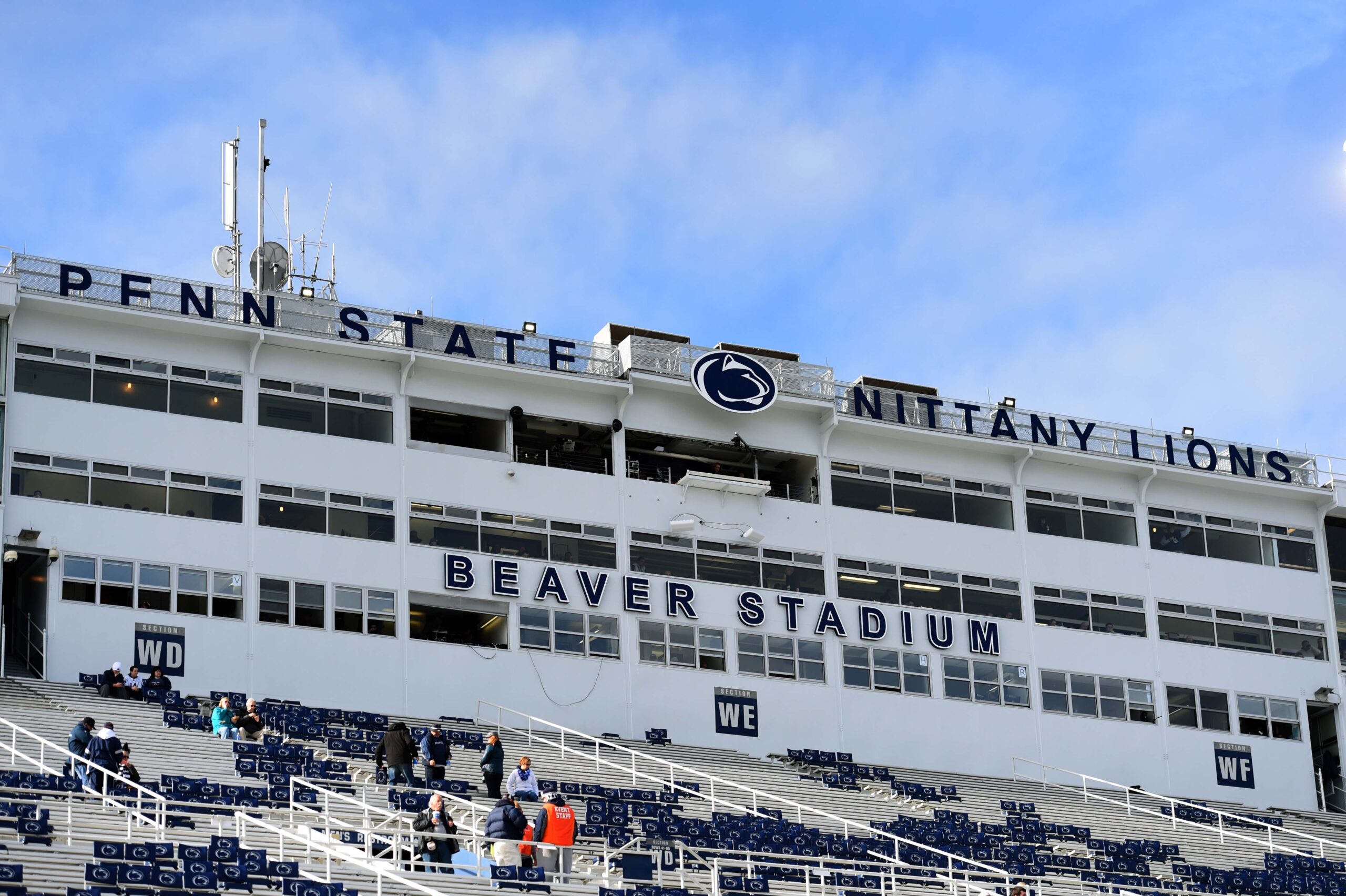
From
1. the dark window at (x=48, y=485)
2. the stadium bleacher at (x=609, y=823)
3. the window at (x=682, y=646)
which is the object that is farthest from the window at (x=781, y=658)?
the dark window at (x=48, y=485)

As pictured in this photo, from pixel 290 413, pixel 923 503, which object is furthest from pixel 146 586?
pixel 923 503

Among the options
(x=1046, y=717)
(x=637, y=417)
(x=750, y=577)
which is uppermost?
(x=637, y=417)

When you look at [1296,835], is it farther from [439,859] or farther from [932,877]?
[439,859]

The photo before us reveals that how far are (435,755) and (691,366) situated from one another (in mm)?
14335

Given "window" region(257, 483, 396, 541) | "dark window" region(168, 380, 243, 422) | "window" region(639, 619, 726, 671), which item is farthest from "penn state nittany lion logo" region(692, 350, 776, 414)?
"dark window" region(168, 380, 243, 422)

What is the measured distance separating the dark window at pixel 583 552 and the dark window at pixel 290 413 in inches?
188

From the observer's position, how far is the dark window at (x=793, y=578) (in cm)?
4000

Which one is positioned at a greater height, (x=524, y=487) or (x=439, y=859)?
(x=524, y=487)

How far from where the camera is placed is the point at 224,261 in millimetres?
39750

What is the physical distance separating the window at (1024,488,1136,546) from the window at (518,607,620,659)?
9.95 metres

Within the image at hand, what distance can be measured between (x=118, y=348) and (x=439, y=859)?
16544mm

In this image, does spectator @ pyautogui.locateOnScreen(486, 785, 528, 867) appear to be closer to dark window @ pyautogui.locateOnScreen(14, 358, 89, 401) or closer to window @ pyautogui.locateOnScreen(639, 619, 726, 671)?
window @ pyautogui.locateOnScreen(639, 619, 726, 671)

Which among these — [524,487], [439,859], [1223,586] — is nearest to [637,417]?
[524,487]

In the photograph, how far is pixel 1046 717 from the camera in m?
41.5
